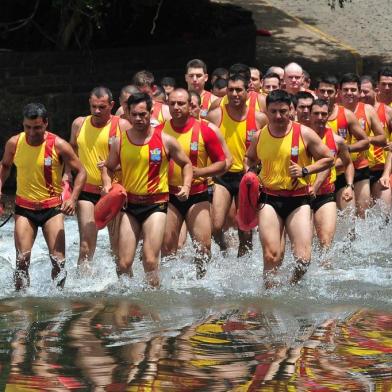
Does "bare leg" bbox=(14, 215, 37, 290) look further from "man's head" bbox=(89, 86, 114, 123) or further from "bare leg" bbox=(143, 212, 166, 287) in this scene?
"man's head" bbox=(89, 86, 114, 123)

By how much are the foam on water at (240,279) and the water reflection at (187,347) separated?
382 millimetres

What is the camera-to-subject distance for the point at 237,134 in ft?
50.3

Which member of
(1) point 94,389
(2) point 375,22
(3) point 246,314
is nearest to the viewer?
(1) point 94,389

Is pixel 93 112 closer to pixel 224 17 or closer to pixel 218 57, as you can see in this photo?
pixel 218 57

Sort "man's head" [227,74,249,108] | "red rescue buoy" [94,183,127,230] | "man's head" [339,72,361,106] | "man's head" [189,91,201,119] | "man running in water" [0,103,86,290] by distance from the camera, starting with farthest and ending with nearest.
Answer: "man's head" [339,72,361,106] < "man's head" [227,74,249,108] < "man's head" [189,91,201,119] < "man running in water" [0,103,86,290] < "red rescue buoy" [94,183,127,230]

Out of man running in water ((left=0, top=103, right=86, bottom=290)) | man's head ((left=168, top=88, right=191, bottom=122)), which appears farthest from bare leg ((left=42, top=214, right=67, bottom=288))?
man's head ((left=168, top=88, right=191, bottom=122))

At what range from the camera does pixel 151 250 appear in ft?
42.4

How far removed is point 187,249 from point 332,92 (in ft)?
9.27

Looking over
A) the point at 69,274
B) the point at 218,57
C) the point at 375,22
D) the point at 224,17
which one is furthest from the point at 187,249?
the point at 375,22

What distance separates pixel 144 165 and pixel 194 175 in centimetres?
84

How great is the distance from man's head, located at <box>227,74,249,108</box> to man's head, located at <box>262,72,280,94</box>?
2.11 metres

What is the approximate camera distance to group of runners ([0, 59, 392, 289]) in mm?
13039

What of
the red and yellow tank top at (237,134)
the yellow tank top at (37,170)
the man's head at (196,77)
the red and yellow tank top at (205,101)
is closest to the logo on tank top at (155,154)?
the yellow tank top at (37,170)

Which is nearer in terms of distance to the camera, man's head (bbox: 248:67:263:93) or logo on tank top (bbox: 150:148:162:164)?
logo on tank top (bbox: 150:148:162:164)
